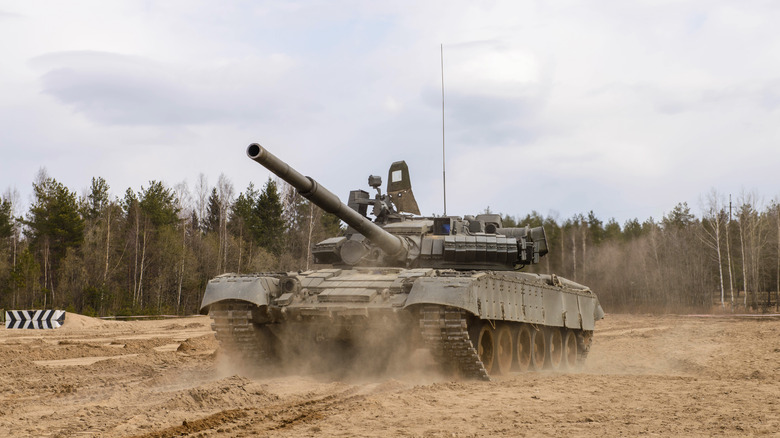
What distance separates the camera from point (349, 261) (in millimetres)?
14672

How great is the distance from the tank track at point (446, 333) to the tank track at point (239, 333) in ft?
9.73

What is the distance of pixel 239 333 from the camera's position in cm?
1323

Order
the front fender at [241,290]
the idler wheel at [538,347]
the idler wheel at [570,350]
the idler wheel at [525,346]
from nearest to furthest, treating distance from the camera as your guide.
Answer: the front fender at [241,290] → the idler wheel at [525,346] → the idler wheel at [538,347] → the idler wheel at [570,350]

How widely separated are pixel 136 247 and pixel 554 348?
3808cm

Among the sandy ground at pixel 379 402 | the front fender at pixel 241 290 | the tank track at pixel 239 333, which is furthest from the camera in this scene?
the tank track at pixel 239 333

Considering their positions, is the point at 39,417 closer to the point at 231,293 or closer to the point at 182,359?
the point at 231,293

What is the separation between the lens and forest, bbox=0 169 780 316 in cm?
4747

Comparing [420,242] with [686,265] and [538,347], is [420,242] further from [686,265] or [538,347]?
[686,265]

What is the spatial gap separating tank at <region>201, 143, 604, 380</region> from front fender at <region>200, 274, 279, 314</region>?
0.06 ft

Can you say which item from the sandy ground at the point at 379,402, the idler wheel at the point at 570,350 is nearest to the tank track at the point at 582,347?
the idler wheel at the point at 570,350

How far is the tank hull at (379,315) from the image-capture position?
39.2ft

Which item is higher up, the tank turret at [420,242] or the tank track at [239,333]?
the tank turret at [420,242]

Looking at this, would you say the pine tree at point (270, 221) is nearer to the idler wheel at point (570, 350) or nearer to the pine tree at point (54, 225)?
the pine tree at point (54, 225)

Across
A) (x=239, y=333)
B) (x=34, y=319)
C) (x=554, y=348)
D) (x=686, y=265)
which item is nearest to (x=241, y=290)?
(x=239, y=333)
